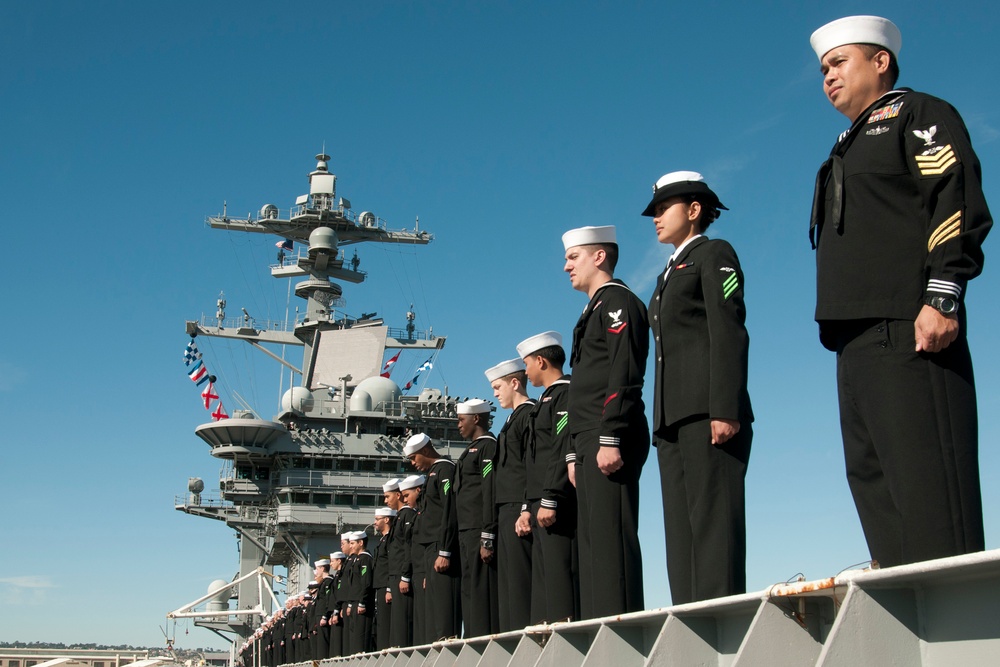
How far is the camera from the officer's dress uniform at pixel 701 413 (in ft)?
10.8

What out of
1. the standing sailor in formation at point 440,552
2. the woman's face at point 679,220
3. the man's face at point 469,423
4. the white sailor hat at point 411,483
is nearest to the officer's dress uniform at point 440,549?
the standing sailor in formation at point 440,552

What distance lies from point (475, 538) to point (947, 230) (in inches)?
178

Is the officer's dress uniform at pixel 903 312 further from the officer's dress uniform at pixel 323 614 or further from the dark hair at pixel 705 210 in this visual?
the officer's dress uniform at pixel 323 614

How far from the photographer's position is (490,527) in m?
6.21

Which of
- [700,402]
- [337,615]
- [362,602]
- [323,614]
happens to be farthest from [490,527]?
[323,614]

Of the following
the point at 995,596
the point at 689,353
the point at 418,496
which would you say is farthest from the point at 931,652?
the point at 418,496

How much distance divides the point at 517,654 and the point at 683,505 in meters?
0.98

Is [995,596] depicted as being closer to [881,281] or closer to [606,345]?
[881,281]

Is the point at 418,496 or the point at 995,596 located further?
the point at 418,496

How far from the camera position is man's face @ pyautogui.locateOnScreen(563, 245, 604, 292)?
476 centimetres

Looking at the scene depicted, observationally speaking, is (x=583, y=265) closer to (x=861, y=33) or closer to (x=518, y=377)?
(x=518, y=377)

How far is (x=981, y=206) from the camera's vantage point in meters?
2.50

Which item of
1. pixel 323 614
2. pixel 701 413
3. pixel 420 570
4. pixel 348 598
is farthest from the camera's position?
pixel 323 614

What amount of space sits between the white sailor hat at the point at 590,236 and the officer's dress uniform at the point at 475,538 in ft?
6.13
